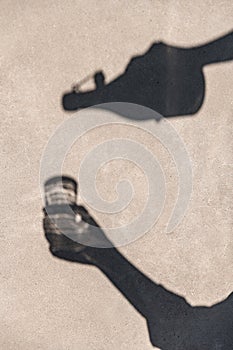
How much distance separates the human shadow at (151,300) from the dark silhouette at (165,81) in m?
1.37

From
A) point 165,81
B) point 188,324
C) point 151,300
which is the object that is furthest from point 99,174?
point 188,324

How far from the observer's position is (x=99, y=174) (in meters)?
5.90

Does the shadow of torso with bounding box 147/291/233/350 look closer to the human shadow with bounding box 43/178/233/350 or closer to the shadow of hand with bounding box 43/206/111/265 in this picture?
the human shadow with bounding box 43/178/233/350

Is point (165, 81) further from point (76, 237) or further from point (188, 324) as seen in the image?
point (188, 324)

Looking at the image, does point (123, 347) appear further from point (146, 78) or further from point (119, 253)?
point (146, 78)

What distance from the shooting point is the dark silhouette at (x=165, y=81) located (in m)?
5.81

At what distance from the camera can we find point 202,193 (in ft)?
19.7

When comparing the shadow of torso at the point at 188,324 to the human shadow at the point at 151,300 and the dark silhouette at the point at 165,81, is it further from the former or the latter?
the dark silhouette at the point at 165,81

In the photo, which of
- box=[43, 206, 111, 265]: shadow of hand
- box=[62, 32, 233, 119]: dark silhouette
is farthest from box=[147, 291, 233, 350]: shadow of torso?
box=[62, 32, 233, 119]: dark silhouette

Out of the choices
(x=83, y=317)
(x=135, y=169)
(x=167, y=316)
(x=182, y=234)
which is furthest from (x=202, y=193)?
(x=83, y=317)

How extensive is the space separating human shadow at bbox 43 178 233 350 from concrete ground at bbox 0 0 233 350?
0.12 metres

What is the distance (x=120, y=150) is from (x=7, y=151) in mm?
1570

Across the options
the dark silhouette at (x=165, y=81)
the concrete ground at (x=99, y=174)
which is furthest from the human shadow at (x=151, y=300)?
the dark silhouette at (x=165, y=81)

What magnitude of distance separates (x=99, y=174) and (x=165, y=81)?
1606 mm
